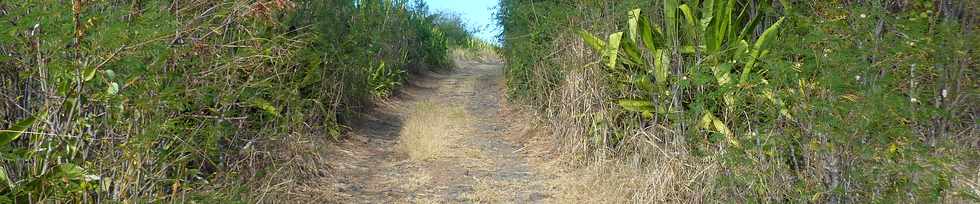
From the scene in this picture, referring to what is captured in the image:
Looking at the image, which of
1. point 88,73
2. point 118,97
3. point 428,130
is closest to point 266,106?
point 118,97

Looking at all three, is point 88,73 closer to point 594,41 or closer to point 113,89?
point 113,89

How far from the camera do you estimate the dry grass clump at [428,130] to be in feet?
30.3

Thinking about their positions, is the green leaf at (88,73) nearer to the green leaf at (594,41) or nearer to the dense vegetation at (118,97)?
the dense vegetation at (118,97)

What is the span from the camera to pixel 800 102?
455cm

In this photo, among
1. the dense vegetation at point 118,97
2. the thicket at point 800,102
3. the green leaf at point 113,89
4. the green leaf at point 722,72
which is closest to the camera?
the dense vegetation at point 118,97

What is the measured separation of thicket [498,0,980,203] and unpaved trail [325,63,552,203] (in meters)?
0.87

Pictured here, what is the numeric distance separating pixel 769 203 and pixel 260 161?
3548 mm

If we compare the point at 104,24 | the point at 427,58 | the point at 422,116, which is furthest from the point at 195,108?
the point at 427,58

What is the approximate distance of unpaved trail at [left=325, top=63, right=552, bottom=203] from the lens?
7090 mm

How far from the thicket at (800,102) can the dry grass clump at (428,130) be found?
6.41ft

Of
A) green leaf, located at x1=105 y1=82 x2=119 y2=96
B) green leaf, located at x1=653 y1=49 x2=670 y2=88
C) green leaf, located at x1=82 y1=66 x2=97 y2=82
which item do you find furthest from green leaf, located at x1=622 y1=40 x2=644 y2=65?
green leaf, located at x1=82 y1=66 x2=97 y2=82

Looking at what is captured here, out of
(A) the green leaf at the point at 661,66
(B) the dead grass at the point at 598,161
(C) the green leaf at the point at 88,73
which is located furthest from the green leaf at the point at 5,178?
(A) the green leaf at the point at 661,66

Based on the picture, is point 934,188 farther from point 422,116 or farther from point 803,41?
point 422,116

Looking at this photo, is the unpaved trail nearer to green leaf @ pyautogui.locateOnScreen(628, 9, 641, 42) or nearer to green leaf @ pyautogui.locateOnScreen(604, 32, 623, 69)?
green leaf @ pyautogui.locateOnScreen(604, 32, 623, 69)
